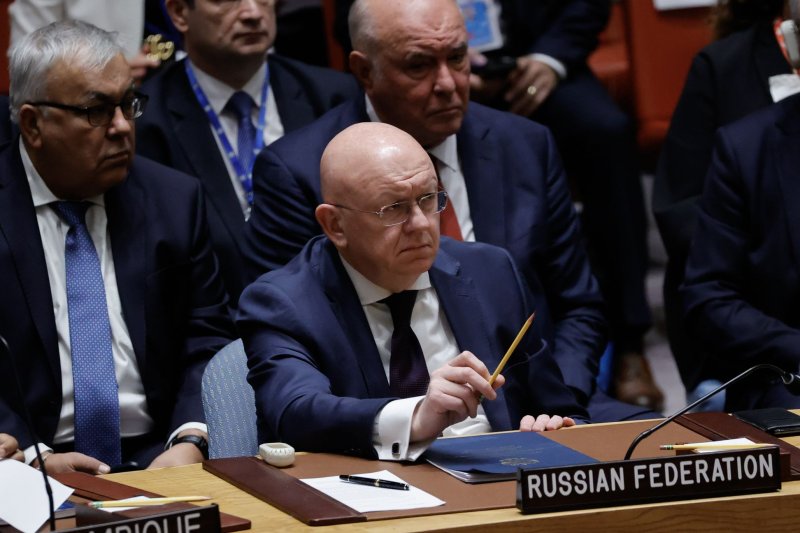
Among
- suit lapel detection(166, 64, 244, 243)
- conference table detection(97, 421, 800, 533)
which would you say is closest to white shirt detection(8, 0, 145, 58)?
suit lapel detection(166, 64, 244, 243)

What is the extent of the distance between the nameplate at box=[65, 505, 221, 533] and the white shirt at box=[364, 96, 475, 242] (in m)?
1.78

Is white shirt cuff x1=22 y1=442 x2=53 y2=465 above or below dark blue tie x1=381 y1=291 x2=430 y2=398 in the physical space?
below

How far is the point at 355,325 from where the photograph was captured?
303 cm

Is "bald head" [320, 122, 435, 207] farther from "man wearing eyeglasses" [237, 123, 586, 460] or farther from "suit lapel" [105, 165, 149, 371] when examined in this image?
"suit lapel" [105, 165, 149, 371]

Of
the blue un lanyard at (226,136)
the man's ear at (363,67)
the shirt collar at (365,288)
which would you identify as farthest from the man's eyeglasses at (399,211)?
the blue un lanyard at (226,136)

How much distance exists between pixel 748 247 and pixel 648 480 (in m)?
1.62

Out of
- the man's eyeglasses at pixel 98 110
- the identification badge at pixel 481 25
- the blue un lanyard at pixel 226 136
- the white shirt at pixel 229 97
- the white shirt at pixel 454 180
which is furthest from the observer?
the identification badge at pixel 481 25

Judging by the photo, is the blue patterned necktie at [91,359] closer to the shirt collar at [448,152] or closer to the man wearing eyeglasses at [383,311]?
the man wearing eyeglasses at [383,311]

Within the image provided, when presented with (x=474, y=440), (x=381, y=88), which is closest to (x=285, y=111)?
(x=381, y=88)

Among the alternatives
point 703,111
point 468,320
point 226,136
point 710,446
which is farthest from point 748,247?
point 226,136

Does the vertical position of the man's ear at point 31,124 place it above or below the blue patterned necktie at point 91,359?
above

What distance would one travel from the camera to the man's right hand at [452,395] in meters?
2.55

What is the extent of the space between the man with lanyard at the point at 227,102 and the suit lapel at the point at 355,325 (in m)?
1.12

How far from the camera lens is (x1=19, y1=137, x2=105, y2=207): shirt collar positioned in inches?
141
